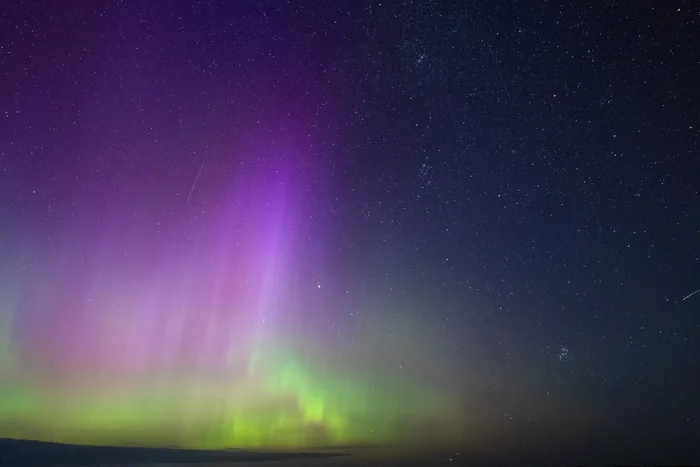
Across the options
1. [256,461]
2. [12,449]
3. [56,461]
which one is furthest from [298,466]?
[12,449]

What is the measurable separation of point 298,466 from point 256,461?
102 feet

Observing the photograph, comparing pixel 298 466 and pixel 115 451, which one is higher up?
pixel 115 451

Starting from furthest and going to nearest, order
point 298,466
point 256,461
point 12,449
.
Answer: point 12,449
point 256,461
point 298,466

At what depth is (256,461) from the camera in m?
84.0

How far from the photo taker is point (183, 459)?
95.4 meters

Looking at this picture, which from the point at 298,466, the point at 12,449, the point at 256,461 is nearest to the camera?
the point at 298,466

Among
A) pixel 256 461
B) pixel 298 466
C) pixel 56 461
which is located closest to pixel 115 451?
A: pixel 56 461

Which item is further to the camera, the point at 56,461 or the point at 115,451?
the point at 115,451

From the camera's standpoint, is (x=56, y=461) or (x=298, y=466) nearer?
(x=298, y=466)

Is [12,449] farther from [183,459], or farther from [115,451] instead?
[183,459]

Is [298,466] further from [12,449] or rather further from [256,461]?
[12,449]

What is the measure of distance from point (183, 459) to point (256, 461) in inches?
696

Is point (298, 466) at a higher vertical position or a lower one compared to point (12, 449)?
lower

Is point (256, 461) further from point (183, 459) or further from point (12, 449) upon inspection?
point (12, 449)
